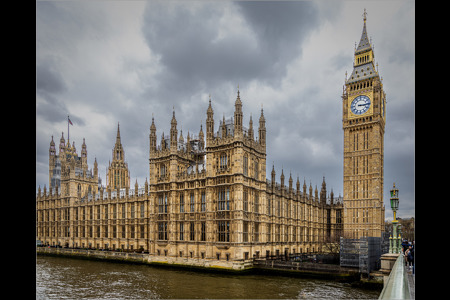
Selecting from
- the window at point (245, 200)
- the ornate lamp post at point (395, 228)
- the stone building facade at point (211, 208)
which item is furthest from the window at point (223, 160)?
the ornate lamp post at point (395, 228)

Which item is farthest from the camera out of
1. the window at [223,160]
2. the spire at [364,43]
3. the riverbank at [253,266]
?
the spire at [364,43]

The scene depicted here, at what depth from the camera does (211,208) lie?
161 feet

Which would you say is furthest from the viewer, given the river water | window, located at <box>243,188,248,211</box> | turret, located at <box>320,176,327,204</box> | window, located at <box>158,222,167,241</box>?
turret, located at <box>320,176,327,204</box>

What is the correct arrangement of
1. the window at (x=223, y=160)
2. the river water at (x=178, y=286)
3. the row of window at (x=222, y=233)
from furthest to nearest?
the window at (x=223, y=160) < the row of window at (x=222, y=233) < the river water at (x=178, y=286)

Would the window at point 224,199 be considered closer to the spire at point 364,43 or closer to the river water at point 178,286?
the river water at point 178,286

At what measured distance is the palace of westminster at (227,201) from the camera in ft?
157

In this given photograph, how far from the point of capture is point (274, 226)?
181 ft

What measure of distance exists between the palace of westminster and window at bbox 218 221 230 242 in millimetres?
151

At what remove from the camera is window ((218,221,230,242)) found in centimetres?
4672

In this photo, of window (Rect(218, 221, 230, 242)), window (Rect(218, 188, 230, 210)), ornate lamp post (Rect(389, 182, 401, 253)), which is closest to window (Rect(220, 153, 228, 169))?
window (Rect(218, 188, 230, 210))

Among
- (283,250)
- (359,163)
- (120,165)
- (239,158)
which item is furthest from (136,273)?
(120,165)

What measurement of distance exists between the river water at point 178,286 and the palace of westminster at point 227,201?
685cm

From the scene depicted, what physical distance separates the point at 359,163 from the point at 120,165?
241ft

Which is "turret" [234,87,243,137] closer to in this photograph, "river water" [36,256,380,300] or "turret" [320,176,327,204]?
"river water" [36,256,380,300]
